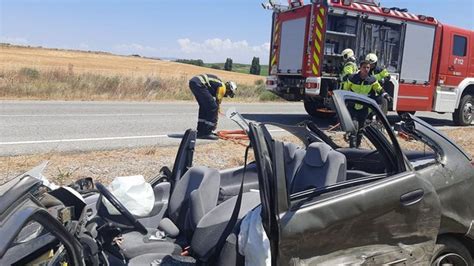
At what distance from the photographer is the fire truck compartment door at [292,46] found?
1170cm

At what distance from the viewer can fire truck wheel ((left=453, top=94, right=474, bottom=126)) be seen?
1306 cm

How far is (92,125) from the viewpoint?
1056cm

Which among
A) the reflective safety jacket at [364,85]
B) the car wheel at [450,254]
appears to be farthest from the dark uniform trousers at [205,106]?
the car wheel at [450,254]

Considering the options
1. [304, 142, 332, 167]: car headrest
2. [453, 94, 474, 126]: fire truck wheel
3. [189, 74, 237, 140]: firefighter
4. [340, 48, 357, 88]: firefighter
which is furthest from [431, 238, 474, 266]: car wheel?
[453, 94, 474, 126]: fire truck wheel

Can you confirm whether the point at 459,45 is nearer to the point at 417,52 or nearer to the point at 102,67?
the point at 417,52

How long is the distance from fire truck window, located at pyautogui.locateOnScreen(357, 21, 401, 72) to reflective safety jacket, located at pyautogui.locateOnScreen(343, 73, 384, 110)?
13.2 ft

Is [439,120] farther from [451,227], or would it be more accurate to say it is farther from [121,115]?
[451,227]

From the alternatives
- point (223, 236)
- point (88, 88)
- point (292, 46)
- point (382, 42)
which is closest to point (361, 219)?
point (223, 236)

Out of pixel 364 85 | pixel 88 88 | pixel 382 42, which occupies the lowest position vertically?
pixel 88 88

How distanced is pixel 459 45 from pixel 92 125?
950 centimetres

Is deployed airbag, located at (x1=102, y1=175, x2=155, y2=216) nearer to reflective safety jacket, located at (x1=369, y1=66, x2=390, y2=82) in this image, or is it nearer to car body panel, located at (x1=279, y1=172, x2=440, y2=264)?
car body panel, located at (x1=279, y1=172, x2=440, y2=264)

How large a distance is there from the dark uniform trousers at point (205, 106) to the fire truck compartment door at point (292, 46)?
343 centimetres

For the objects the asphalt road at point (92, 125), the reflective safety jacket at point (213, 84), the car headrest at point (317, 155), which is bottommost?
the asphalt road at point (92, 125)

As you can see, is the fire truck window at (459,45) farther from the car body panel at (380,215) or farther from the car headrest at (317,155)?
the car headrest at (317,155)
